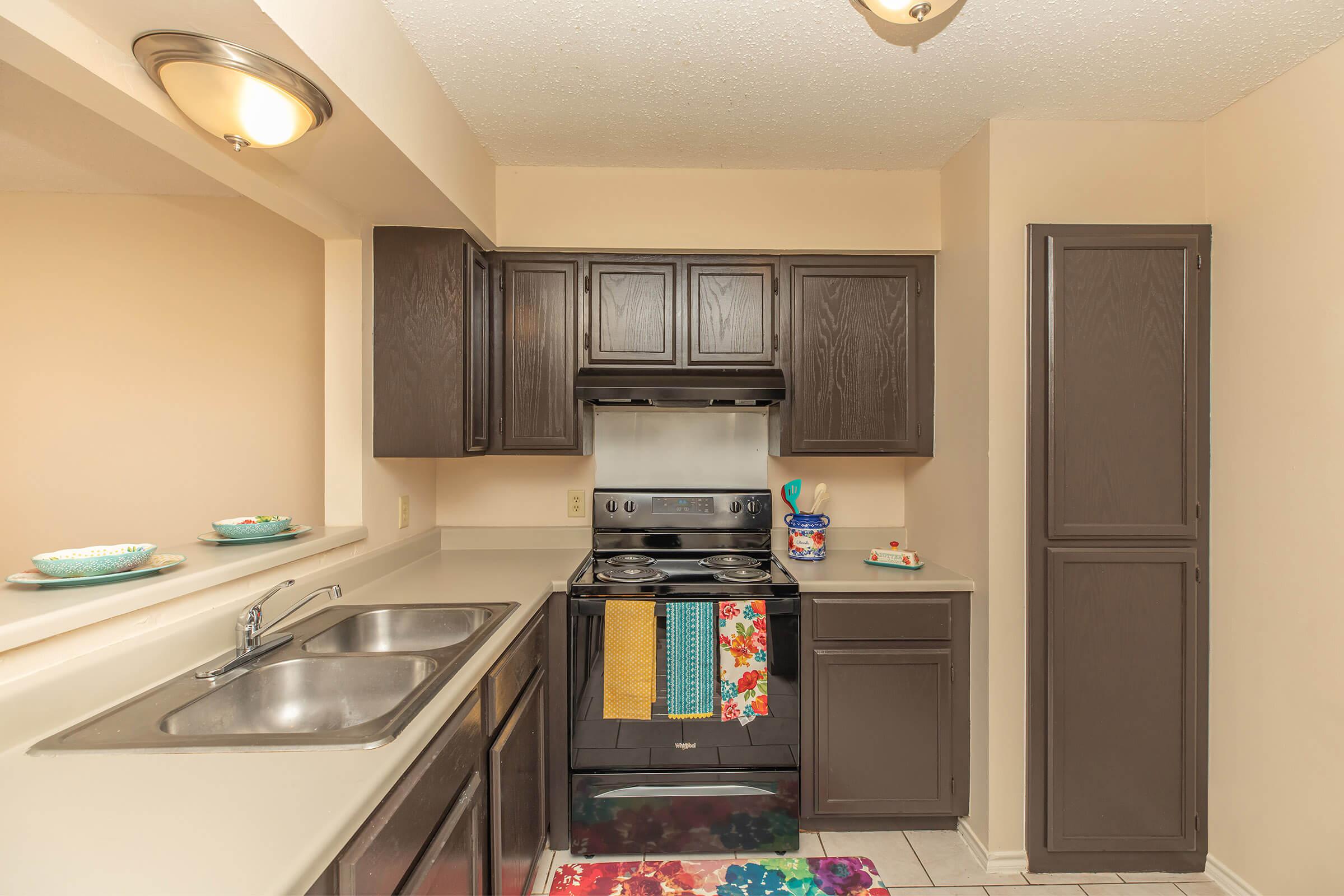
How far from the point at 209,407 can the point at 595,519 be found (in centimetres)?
164

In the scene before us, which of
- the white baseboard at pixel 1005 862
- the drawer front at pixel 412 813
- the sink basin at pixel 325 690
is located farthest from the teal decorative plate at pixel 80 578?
the white baseboard at pixel 1005 862

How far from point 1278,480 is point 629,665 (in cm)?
198

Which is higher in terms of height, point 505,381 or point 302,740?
point 505,381

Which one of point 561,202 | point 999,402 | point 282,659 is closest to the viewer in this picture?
point 282,659

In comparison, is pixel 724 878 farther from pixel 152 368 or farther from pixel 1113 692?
pixel 152 368

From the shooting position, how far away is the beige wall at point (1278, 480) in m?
1.68

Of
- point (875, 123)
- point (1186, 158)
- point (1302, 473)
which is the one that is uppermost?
point (875, 123)

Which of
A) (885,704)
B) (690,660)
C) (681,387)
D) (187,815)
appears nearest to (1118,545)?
(885,704)

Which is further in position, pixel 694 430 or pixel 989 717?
pixel 694 430

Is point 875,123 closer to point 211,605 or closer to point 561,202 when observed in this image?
point 561,202

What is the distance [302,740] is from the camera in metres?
1.03

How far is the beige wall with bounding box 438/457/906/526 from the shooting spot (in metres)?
2.84

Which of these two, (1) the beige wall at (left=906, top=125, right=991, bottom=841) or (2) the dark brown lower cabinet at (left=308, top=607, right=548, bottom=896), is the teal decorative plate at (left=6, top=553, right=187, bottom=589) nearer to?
(2) the dark brown lower cabinet at (left=308, top=607, right=548, bottom=896)

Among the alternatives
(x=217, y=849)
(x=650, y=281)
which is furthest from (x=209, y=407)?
(x=217, y=849)
